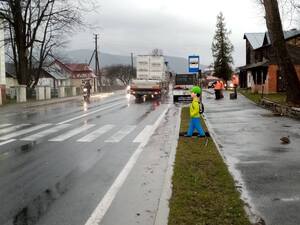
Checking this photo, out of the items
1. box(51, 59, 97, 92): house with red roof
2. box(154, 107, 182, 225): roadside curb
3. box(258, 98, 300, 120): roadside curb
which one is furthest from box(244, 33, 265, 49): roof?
box(154, 107, 182, 225): roadside curb

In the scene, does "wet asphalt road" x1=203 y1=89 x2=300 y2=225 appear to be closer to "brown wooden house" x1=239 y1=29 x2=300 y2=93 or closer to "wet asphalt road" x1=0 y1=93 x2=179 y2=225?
"wet asphalt road" x1=0 y1=93 x2=179 y2=225

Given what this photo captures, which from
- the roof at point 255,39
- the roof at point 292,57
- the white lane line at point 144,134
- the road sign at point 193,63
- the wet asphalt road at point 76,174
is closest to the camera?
the wet asphalt road at point 76,174

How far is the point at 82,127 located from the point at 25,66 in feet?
95.9

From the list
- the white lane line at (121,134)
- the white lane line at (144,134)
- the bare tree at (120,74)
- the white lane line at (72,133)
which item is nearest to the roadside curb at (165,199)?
the white lane line at (144,134)

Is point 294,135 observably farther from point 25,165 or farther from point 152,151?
point 25,165

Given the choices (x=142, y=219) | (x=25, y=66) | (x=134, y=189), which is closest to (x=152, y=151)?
(x=134, y=189)

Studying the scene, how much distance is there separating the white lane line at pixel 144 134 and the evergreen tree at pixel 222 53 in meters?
72.3

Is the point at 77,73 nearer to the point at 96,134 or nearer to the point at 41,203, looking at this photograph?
the point at 96,134

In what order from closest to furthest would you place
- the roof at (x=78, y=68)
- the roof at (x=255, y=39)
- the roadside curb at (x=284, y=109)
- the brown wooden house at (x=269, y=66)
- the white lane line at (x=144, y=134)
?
the white lane line at (x=144, y=134) < the roadside curb at (x=284, y=109) < the brown wooden house at (x=269, y=66) < the roof at (x=255, y=39) < the roof at (x=78, y=68)

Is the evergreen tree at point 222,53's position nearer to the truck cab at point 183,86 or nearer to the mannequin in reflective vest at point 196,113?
the truck cab at point 183,86

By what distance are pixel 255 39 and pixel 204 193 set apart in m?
60.0

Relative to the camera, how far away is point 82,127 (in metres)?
17.7

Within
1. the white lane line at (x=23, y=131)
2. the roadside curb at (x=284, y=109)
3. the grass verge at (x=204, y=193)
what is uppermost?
the roadside curb at (x=284, y=109)

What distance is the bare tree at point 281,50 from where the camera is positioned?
77.2ft
